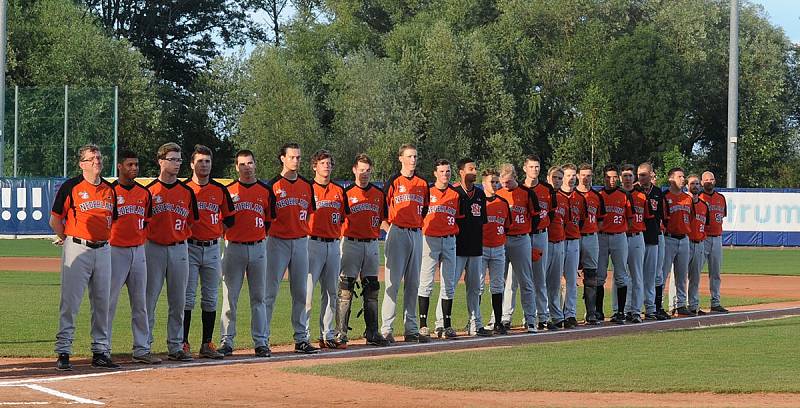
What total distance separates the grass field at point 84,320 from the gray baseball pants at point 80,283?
1.29 m

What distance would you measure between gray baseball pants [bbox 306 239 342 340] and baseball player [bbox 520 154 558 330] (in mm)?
2978

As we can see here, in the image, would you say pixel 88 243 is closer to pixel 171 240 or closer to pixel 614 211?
pixel 171 240

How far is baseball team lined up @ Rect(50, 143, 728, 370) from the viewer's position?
1084 cm

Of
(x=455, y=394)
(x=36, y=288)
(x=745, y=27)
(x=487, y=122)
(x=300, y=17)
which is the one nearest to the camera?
(x=455, y=394)

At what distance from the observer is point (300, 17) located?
64.7 metres

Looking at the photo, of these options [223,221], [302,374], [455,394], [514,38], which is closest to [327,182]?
[223,221]

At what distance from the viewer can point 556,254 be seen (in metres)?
14.8

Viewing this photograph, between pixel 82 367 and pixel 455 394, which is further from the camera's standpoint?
pixel 82 367

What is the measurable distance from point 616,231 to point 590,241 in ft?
1.55

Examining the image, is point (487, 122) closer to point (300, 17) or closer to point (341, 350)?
point (300, 17)

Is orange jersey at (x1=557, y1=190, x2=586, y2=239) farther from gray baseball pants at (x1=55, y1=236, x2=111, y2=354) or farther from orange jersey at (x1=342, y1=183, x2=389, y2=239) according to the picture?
gray baseball pants at (x1=55, y1=236, x2=111, y2=354)

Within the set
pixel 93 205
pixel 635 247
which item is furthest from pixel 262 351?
pixel 635 247

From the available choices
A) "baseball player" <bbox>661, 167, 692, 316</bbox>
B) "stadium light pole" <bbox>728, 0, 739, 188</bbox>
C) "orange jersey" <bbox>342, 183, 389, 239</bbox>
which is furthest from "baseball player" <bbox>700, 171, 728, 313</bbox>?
"stadium light pole" <bbox>728, 0, 739, 188</bbox>

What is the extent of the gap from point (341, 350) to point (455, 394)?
3.13 metres
